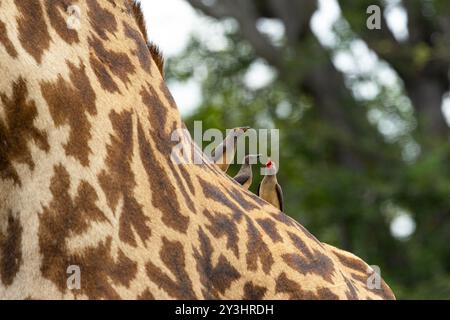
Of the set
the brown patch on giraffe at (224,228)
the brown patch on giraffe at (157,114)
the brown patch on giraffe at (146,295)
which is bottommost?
the brown patch on giraffe at (146,295)

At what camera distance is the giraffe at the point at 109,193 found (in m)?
4.04

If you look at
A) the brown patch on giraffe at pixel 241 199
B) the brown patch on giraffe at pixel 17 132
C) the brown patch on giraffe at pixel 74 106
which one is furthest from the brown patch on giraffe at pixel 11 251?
the brown patch on giraffe at pixel 241 199

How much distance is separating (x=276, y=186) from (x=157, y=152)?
3502 millimetres

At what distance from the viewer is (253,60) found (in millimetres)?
24938

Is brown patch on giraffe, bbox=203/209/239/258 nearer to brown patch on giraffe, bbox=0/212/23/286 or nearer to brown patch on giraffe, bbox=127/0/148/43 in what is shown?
brown patch on giraffe, bbox=0/212/23/286

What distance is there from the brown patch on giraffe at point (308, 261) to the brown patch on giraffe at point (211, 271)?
0.83ft

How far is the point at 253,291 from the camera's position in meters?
4.37

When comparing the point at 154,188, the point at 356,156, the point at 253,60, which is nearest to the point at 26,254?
the point at 154,188

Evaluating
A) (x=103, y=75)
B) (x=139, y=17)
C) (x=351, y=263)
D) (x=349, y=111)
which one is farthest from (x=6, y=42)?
(x=349, y=111)

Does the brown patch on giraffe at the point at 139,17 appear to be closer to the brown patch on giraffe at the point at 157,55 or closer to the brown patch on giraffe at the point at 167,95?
the brown patch on giraffe at the point at 157,55

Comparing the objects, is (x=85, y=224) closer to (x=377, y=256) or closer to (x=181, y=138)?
(x=181, y=138)

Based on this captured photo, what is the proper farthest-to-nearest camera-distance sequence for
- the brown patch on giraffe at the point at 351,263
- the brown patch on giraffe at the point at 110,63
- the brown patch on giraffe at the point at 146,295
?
the brown patch on giraffe at the point at 351,263
the brown patch on giraffe at the point at 110,63
the brown patch on giraffe at the point at 146,295

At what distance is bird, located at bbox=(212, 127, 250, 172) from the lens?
796cm
